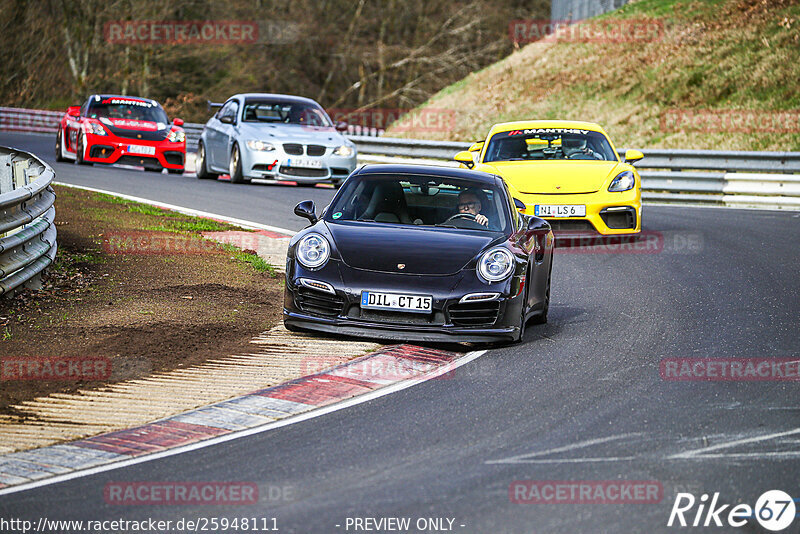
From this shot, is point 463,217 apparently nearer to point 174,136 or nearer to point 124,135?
point 174,136

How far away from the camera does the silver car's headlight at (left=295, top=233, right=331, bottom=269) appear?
8.55m

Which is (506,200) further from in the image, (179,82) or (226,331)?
(179,82)

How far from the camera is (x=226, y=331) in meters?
8.94

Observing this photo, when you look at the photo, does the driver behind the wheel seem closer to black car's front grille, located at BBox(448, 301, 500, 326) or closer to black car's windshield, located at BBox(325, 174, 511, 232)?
black car's windshield, located at BBox(325, 174, 511, 232)

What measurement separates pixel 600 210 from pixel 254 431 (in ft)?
28.9

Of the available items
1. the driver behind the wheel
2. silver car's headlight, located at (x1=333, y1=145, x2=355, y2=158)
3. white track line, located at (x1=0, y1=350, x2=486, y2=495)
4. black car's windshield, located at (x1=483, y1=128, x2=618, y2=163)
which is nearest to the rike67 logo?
white track line, located at (x1=0, y1=350, x2=486, y2=495)

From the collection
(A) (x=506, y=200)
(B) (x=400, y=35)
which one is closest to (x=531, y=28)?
(B) (x=400, y=35)

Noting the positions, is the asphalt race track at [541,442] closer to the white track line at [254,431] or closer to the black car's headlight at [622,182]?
the white track line at [254,431]

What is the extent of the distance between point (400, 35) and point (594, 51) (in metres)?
16.3

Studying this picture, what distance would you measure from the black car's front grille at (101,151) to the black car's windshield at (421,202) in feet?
47.6

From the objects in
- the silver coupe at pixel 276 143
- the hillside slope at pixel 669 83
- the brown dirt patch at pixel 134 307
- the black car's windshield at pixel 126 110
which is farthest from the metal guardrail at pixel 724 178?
the brown dirt patch at pixel 134 307

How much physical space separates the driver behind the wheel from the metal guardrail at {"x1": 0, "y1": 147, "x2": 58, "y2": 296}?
359 cm

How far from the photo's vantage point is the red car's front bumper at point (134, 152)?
23.0m

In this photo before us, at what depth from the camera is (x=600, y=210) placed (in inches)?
564
